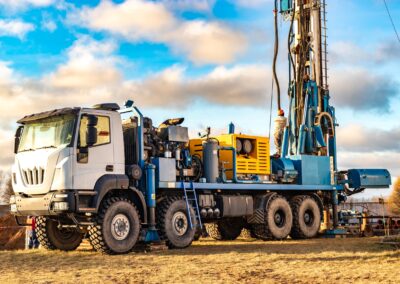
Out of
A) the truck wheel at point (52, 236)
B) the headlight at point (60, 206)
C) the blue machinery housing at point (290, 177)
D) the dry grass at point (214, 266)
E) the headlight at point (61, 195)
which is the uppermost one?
the blue machinery housing at point (290, 177)

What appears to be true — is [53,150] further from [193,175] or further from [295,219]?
[295,219]

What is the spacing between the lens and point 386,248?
15977 millimetres

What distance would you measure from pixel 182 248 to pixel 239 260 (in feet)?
10.8

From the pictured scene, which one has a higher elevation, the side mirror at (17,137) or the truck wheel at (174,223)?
the side mirror at (17,137)

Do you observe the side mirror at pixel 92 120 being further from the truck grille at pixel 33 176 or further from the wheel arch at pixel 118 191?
the truck grille at pixel 33 176

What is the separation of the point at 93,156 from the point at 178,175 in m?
3.23

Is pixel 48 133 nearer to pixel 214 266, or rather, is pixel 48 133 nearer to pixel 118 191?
pixel 118 191

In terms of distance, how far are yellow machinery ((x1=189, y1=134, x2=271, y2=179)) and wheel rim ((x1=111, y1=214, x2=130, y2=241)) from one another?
3961mm

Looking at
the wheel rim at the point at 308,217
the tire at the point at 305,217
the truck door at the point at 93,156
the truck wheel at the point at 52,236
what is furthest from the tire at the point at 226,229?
the truck door at the point at 93,156

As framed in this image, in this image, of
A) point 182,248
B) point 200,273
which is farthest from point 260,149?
point 200,273

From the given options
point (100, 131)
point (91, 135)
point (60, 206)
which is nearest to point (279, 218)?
point (100, 131)

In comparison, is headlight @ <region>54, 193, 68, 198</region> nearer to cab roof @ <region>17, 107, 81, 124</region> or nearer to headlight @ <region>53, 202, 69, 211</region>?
headlight @ <region>53, 202, 69, 211</region>

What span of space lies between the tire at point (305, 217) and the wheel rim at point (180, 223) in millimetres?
5500

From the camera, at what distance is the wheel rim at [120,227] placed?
1518 cm
